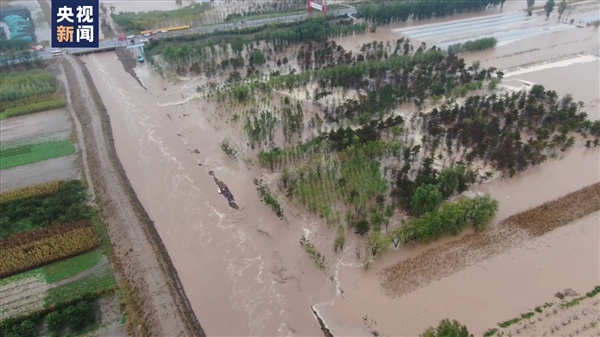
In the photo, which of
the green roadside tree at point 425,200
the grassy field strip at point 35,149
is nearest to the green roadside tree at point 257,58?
the grassy field strip at point 35,149

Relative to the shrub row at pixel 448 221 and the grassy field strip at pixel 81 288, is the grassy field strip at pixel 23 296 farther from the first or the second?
the shrub row at pixel 448 221

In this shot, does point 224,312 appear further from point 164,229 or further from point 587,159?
point 587,159

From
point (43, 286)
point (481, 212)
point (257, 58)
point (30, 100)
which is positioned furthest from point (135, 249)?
point (257, 58)

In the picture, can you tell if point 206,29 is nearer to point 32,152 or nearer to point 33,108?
point 33,108

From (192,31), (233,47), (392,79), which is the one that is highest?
(192,31)

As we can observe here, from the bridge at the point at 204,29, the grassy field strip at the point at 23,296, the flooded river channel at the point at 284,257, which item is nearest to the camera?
the flooded river channel at the point at 284,257

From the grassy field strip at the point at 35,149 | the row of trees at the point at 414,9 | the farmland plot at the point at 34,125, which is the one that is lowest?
the grassy field strip at the point at 35,149
